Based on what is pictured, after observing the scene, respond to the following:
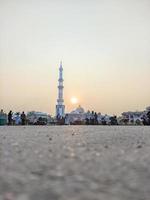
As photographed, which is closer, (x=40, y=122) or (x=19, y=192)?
(x=19, y=192)

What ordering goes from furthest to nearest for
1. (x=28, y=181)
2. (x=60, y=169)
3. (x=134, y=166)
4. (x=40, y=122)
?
(x=40, y=122), (x=134, y=166), (x=60, y=169), (x=28, y=181)

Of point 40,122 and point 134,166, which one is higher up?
point 40,122

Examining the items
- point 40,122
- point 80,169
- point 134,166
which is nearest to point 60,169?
point 80,169

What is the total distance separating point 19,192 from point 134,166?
559cm

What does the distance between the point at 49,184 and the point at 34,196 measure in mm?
1261

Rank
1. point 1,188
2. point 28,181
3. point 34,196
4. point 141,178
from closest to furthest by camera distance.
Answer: point 34,196, point 1,188, point 28,181, point 141,178

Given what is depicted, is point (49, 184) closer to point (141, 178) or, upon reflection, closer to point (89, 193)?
point (89, 193)

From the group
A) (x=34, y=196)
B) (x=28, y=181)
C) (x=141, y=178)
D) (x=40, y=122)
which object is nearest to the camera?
(x=34, y=196)

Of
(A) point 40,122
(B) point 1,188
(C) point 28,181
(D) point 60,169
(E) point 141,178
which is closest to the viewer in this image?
(B) point 1,188

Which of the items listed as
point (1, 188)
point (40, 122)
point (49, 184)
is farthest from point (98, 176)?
point (40, 122)

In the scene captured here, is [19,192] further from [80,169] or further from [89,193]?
[80,169]

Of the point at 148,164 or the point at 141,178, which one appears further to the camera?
the point at 148,164

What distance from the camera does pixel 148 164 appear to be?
48.4ft

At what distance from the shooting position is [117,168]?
13.7 metres
